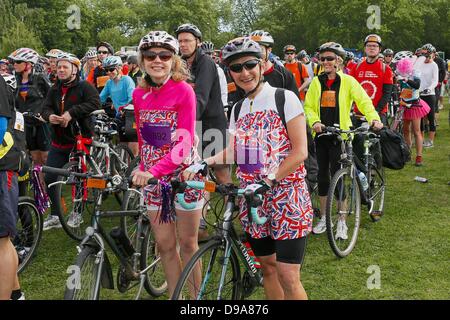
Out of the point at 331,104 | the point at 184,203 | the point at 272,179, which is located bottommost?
the point at 184,203

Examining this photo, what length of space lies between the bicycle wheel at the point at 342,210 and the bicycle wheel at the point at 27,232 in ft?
9.25

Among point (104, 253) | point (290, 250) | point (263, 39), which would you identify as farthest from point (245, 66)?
point (263, 39)

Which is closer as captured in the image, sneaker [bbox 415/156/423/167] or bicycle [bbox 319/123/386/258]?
bicycle [bbox 319/123/386/258]

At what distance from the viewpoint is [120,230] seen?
3.41 m

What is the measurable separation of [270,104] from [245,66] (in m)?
0.27

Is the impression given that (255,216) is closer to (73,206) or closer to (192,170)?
(192,170)

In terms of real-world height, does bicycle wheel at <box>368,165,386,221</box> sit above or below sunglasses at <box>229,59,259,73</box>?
below

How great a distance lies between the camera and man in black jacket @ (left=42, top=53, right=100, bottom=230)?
19.0 ft

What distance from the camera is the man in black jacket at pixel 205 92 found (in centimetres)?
463

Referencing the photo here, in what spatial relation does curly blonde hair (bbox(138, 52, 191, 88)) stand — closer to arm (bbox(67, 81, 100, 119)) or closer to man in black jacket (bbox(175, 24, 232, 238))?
man in black jacket (bbox(175, 24, 232, 238))

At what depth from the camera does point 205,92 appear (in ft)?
15.1

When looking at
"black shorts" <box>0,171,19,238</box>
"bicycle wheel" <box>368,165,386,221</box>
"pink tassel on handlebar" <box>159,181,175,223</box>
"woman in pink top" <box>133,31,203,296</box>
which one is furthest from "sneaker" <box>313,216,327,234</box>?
"black shorts" <box>0,171,19,238</box>

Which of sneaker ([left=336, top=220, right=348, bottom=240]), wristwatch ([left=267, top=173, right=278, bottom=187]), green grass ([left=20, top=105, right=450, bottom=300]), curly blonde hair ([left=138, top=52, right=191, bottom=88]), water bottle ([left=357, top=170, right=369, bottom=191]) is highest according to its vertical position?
curly blonde hair ([left=138, top=52, right=191, bottom=88])

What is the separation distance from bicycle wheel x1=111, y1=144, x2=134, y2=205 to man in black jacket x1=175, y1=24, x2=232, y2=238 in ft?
5.17
